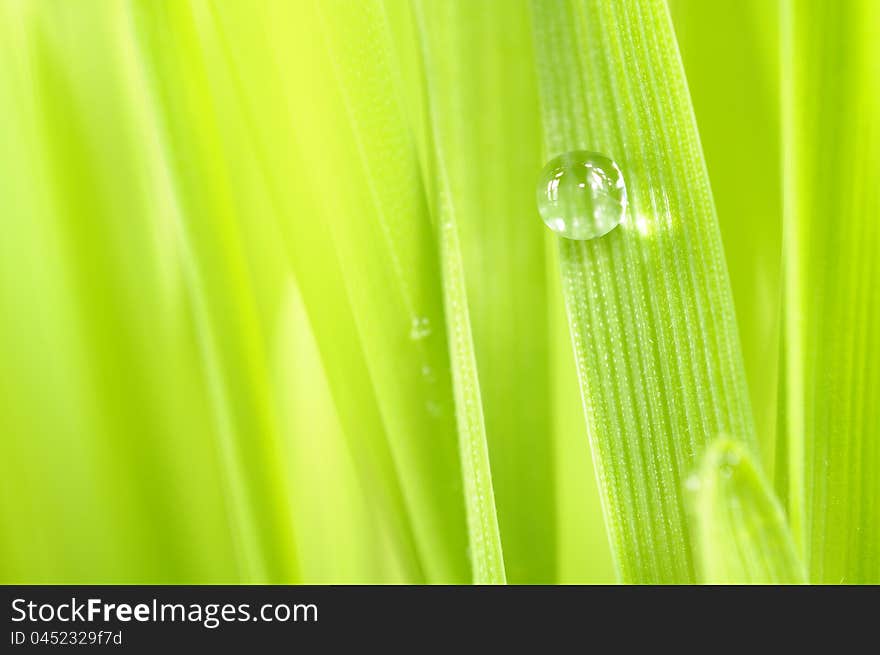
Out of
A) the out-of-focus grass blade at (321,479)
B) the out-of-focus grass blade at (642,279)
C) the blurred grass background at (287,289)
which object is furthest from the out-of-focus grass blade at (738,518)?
the out-of-focus grass blade at (321,479)

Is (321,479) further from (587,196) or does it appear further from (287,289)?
(587,196)

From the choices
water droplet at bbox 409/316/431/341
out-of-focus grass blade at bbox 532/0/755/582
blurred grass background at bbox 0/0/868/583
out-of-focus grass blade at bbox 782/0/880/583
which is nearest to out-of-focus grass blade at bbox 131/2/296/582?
blurred grass background at bbox 0/0/868/583

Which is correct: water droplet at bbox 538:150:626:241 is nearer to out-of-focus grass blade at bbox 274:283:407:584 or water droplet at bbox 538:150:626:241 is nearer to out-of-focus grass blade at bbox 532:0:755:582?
out-of-focus grass blade at bbox 532:0:755:582

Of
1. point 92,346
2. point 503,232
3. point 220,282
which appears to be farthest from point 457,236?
point 92,346

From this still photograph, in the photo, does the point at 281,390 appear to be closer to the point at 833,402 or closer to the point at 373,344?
the point at 373,344

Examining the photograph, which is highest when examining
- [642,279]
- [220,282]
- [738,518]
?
[220,282]
